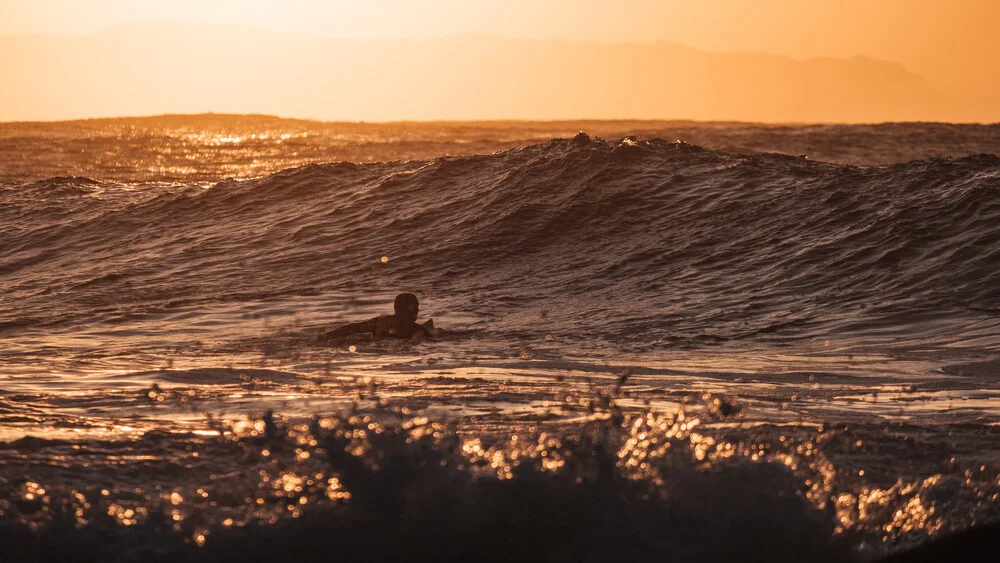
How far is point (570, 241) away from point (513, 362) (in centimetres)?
676

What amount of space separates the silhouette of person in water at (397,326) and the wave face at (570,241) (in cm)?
115

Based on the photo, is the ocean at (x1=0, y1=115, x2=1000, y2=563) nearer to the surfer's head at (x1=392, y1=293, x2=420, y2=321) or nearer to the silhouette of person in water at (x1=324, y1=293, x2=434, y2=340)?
the silhouette of person in water at (x1=324, y1=293, x2=434, y2=340)

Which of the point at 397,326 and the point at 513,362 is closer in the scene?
the point at 513,362

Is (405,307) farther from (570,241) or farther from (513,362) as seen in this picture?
(570,241)

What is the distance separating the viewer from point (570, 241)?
15312mm

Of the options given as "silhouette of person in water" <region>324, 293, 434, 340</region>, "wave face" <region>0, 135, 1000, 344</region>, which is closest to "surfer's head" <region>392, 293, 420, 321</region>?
"silhouette of person in water" <region>324, 293, 434, 340</region>

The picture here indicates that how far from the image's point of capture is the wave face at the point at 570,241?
1162 centimetres

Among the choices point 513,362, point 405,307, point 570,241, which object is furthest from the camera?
point 570,241

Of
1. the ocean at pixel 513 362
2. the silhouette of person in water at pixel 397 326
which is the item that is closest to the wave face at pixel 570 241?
the ocean at pixel 513 362

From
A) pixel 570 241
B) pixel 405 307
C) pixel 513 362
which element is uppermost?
pixel 570 241

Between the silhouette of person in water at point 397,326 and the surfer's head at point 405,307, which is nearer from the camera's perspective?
the silhouette of person in water at point 397,326

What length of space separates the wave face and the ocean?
7 cm

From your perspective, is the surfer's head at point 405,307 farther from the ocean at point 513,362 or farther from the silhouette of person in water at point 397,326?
the ocean at point 513,362

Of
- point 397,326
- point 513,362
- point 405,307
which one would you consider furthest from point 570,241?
point 513,362
